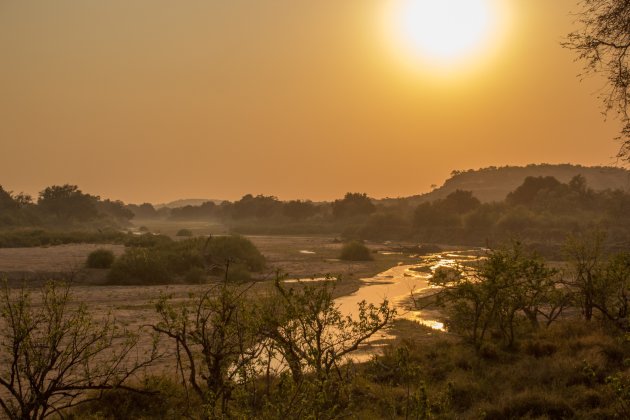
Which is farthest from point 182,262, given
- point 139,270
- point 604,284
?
point 604,284

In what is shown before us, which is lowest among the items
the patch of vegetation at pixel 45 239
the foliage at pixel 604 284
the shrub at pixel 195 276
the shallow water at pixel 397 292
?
the shallow water at pixel 397 292

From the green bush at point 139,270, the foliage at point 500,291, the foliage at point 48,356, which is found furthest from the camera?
the green bush at point 139,270

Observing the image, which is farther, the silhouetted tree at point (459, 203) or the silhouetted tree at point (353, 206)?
the silhouetted tree at point (353, 206)

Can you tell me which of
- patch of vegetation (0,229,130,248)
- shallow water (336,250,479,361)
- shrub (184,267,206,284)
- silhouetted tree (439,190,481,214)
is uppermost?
silhouetted tree (439,190,481,214)

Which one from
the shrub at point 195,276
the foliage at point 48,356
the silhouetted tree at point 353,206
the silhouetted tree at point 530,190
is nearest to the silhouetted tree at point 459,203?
the silhouetted tree at point 530,190

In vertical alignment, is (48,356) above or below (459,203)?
below

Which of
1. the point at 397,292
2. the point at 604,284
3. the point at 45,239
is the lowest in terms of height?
the point at 397,292

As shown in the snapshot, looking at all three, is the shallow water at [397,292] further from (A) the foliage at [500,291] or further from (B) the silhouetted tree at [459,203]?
(B) the silhouetted tree at [459,203]

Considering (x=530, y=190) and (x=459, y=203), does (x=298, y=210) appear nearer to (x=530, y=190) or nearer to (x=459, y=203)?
(x=459, y=203)

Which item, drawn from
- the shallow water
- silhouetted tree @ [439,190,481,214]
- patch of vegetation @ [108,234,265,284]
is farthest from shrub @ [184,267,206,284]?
silhouetted tree @ [439,190,481,214]

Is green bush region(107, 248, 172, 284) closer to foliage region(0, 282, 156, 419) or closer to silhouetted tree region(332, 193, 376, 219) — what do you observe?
foliage region(0, 282, 156, 419)

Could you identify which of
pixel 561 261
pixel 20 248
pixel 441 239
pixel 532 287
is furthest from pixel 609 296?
pixel 441 239

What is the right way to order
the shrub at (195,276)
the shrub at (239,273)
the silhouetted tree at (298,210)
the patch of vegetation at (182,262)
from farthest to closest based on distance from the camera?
the silhouetted tree at (298,210) → the shrub at (195,276) → the shrub at (239,273) → the patch of vegetation at (182,262)

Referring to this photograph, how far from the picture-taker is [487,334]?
17.1 m
